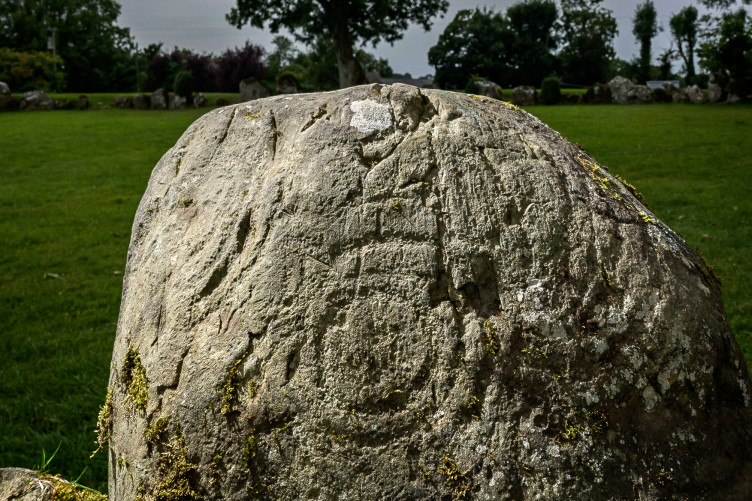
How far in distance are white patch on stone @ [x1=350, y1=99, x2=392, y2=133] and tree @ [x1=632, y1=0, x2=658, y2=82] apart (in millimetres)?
48170

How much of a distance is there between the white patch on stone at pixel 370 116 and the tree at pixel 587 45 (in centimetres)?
4391

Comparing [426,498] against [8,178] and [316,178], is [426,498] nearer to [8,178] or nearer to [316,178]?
[316,178]

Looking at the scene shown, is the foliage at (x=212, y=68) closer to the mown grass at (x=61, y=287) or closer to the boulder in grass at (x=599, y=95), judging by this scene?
the boulder in grass at (x=599, y=95)

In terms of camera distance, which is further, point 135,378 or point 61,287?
point 61,287

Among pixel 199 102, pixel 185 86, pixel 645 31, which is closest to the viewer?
pixel 185 86

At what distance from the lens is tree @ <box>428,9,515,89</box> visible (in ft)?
134

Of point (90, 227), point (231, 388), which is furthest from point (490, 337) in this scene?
point (90, 227)

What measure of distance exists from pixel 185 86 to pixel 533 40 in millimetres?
25769

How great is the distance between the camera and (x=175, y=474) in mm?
2119

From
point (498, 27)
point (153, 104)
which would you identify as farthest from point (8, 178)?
point (498, 27)

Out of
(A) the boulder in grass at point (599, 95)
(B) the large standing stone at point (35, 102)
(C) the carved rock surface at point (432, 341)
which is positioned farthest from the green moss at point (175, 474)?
(A) the boulder in grass at point (599, 95)

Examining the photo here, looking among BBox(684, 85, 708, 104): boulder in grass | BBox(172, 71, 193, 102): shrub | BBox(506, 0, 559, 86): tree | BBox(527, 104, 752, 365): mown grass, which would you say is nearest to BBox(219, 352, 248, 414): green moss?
BBox(527, 104, 752, 365): mown grass

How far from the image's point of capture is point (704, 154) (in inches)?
487

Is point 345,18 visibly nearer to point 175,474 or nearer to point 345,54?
point 345,54
